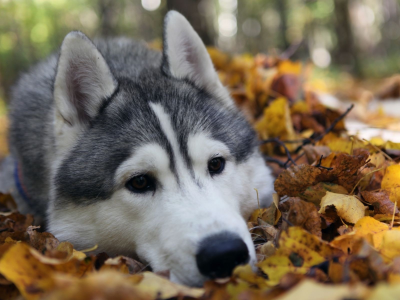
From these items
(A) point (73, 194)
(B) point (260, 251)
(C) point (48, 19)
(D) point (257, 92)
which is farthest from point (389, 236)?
(C) point (48, 19)

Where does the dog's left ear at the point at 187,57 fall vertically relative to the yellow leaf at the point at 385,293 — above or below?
above

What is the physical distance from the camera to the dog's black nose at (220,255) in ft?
5.45

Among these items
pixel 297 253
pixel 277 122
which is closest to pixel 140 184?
pixel 297 253

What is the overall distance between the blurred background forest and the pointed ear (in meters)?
0.61

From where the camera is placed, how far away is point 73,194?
236 centimetres

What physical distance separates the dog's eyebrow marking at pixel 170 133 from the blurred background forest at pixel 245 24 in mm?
1141

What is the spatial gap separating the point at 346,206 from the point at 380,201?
0.84 ft

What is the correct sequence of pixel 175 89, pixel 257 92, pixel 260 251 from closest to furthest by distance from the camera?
1. pixel 260 251
2. pixel 175 89
3. pixel 257 92

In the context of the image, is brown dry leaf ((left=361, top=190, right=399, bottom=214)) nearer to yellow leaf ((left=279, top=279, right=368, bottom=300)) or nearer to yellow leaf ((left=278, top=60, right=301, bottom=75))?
yellow leaf ((left=279, top=279, right=368, bottom=300))

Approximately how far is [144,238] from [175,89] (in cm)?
113

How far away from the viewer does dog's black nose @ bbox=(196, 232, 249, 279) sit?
5.45 ft

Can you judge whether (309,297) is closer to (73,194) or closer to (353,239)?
(353,239)

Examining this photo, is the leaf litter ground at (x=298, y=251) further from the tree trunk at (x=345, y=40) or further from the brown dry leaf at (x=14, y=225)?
the tree trunk at (x=345, y=40)

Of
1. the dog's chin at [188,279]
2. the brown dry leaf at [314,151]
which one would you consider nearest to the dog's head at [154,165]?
the dog's chin at [188,279]
